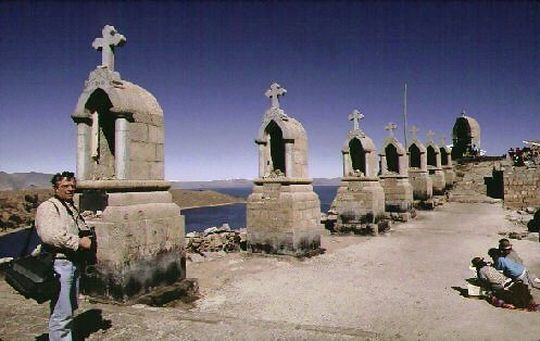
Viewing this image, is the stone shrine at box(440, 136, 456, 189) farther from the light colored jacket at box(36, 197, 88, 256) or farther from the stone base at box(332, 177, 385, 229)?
the light colored jacket at box(36, 197, 88, 256)

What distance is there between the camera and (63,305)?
343cm

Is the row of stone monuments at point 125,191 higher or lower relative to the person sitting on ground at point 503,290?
higher

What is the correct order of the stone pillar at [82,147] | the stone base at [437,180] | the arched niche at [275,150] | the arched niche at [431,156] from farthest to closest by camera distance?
the arched niche at [431,156] < the stone base at [437,180] < the arched niche at [275,150] < the stone pillar at [82,147]

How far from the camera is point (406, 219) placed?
16.0 metres

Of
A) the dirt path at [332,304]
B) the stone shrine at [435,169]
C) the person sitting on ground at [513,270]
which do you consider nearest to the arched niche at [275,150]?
the dirt path at [332,304]

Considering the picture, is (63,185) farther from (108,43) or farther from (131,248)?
(108,43)

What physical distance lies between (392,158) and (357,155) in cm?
390

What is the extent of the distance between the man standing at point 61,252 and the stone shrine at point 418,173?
1914cm

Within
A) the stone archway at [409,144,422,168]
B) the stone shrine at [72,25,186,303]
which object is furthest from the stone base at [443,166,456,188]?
the stone shrine at [72,25,186,303]

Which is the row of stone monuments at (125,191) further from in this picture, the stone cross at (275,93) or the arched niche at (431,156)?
the arched niche at (431,156)

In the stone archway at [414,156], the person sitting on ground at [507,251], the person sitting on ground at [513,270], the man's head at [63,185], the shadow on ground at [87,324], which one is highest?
the stone archway at [414,156]

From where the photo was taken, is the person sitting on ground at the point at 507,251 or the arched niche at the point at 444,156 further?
the arched niche at the point at 444,156

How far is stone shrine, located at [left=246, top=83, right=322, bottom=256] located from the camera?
30.9 ft

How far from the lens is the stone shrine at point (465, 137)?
35091 millimetres
